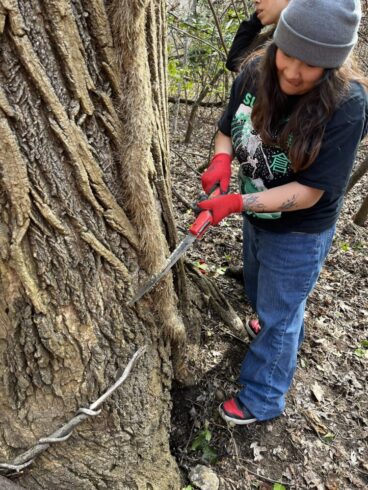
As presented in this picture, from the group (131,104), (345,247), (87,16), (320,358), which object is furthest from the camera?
(345,247)

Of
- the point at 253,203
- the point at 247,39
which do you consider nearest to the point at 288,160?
the point at 253,203

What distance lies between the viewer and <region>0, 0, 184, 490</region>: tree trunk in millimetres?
1232

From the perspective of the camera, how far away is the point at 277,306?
207cm

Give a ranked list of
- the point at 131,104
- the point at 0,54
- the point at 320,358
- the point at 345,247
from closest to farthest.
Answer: the point at 0,54 < the point at 131,104 < the point at 320,358 < the point at 345,247

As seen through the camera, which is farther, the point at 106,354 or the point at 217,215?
the point at 217,215

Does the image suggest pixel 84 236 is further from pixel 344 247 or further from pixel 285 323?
pixel 344 247

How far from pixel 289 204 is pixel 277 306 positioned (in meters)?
0.57

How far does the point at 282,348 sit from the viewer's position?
7.06ft

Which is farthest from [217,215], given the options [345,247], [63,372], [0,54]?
[345,247]

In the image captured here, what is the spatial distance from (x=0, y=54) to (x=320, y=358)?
249 cm

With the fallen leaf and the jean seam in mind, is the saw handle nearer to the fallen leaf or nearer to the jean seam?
the jean seam

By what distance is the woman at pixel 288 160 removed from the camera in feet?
4.87

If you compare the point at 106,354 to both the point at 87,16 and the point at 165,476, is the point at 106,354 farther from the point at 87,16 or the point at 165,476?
the point at 87,16

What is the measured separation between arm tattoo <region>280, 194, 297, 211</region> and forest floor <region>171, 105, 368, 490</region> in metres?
1.03
